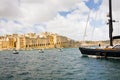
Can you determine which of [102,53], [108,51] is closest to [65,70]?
[108,51]

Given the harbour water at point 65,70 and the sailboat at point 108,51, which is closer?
the harbour water at point 65,70

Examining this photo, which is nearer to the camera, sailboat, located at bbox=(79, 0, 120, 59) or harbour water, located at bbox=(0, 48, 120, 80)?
harbour water, located at bbox=(0, 48, 120, 80)

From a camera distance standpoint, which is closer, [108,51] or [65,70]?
[65,70]

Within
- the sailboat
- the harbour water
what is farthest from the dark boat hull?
the harbour water

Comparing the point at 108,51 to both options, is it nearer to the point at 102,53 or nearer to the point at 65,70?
the point at 102,53

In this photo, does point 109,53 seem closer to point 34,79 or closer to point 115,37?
point 115,37

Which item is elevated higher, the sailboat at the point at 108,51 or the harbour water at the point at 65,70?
the sailboat at the point at 108,51

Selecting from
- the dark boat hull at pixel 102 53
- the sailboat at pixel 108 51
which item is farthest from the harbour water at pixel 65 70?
the sailboat at pixel 108 51

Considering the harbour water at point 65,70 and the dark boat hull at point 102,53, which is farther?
the dark boat hull at point 102,53

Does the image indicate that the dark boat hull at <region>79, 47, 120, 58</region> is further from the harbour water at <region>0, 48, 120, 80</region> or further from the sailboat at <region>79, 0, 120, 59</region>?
the harbour water at <region>0, 48, 120, 80</region>

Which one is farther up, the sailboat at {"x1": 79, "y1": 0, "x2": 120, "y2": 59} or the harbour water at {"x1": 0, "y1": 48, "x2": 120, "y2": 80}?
the sailboat at {"x1": 79, "y1": 0, "x2": 120, "y2": 59}

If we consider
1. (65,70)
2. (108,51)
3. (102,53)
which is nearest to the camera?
(65,70)

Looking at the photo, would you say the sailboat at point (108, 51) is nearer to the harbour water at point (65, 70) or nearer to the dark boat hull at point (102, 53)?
the dark boat hull at point (102, 53)

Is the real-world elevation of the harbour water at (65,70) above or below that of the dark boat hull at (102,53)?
below
